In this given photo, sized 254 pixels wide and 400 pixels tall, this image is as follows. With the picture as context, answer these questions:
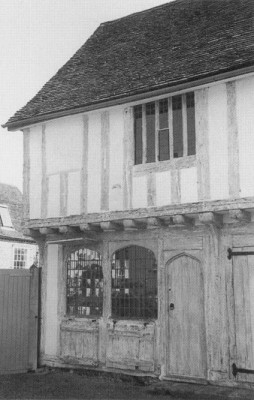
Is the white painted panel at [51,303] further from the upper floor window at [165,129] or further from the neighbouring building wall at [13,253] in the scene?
the neighbouring building wall at [13,253]

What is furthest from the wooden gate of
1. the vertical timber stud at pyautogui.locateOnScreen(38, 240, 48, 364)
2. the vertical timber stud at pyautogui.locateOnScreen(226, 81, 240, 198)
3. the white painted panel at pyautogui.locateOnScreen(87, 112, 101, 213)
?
the vertical timber stud at pyautogui.locateOnScreen(226, 81, 240, 198)

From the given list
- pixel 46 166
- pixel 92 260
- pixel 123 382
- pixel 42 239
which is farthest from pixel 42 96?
pixel 123 382

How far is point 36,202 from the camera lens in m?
11.4

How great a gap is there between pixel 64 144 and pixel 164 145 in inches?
97.7

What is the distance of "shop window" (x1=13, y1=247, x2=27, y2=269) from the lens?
25.8 metres

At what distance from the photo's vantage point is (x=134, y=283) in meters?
10.4

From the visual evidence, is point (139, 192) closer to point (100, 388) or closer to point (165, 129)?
point (165, 129)

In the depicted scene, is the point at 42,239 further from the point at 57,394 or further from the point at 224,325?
the point at 224,325

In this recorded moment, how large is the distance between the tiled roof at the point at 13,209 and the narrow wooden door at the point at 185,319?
16669 millimetres

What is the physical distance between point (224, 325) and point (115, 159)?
4.00 meters

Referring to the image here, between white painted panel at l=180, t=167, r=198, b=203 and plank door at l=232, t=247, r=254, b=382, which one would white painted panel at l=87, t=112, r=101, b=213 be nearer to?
white painted panel at l=180, t=167, r=198, b=203

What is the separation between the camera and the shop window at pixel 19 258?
25.8 m

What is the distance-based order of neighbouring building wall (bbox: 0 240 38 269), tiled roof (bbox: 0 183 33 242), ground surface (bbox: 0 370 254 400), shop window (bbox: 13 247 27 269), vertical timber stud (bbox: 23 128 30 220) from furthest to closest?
shop window (bbox: 13 247 27 269) → tiled roof (bbox: 0 183 33 242) → neighbouring building wall (bbox: 0 240 38 269) → vertical timber stud (bbox: 23 128 30 220) → ground surface (bbox: 0 370 254 400)

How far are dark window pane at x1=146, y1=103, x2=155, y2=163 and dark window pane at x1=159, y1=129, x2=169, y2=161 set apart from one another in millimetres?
165
